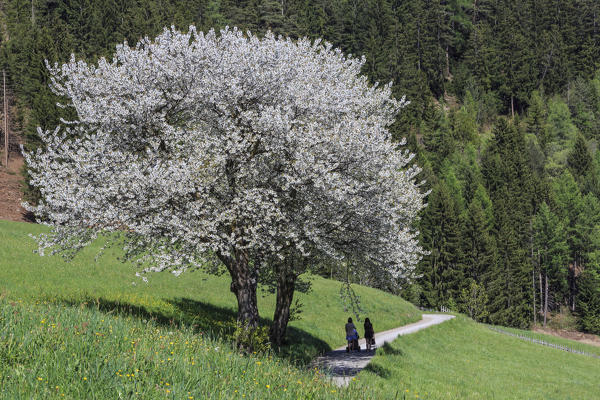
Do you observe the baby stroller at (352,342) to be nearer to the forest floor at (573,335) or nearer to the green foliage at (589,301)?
the forest floor at (573,335)

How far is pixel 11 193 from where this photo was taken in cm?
6488

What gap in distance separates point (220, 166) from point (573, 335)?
9111 centimetres

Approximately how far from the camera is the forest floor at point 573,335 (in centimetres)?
8373

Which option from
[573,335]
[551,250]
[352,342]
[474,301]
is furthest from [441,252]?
[352,342]

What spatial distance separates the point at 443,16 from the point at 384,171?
595 feet

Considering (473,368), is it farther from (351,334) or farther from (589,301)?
(589,301)

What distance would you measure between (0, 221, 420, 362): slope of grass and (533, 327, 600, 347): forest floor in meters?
57.8

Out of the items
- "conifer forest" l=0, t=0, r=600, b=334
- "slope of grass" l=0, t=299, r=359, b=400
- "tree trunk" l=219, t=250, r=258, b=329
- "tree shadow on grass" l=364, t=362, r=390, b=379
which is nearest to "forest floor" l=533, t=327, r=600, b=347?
"conifer forest" l=0, t=0, r=600, b=334

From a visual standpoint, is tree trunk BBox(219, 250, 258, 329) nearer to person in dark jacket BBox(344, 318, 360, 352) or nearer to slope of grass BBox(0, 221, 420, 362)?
slope of grass BBox(0, 221, 420, 362)

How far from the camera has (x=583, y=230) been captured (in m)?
98.0

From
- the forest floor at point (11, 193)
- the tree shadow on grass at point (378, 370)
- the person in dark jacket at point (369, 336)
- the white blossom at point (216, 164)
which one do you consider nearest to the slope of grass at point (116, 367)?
the white blossom at point (216, 164)

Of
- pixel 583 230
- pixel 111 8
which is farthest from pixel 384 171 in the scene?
pixel 111 8

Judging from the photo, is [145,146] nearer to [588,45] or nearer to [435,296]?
[435,296]

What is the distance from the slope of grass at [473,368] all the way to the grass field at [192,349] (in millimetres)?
146
